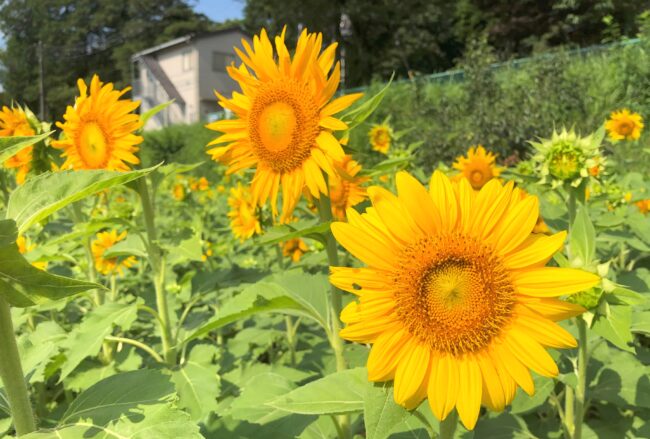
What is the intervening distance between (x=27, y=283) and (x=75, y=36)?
62.4 m

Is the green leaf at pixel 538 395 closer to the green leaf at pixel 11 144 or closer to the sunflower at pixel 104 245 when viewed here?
the green leaf at pixel 11 144

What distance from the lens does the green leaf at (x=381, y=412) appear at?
34.1 inches

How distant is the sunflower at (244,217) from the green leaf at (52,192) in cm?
185

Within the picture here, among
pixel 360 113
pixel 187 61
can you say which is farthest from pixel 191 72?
pixel 360 113

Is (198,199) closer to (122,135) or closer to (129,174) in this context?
(122,135)

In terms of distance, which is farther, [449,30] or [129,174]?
[449,30]

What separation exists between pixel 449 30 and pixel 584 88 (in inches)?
852

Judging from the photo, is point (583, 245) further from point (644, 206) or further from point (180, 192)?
point (180, 192)

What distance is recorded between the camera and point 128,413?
3.06ft

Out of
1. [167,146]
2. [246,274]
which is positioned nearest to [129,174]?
[246,274]

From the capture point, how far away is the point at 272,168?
1.44 metres

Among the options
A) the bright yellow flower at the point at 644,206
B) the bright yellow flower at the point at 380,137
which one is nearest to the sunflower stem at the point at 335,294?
the bright yellow flower at the point at 644,206

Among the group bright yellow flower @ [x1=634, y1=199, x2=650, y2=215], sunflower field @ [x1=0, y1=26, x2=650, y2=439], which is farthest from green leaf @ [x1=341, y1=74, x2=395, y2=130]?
bright yellow flower @ [x1=634, y1=199, x2=650, y2=215]

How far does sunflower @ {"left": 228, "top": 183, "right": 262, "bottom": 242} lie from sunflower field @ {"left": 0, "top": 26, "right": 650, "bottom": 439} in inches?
17.7
